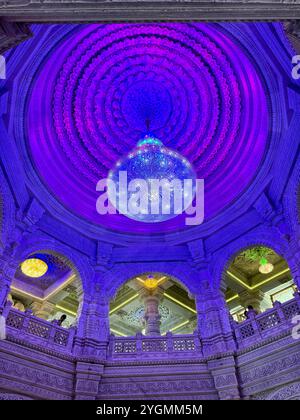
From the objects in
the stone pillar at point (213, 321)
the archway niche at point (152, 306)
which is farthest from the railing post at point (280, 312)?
the archway niche at point (152, 306)

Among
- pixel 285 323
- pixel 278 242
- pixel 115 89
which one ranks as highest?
pixel 115 89

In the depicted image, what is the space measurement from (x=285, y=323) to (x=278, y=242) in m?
2.24

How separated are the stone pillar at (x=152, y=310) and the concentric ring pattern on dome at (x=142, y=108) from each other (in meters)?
2.10

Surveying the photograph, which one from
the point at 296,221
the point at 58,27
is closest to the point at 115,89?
the point at 58,27

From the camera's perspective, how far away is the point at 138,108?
1149 cm

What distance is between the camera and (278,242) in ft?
32.0

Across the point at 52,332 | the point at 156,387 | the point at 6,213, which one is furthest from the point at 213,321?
the point at 6,213

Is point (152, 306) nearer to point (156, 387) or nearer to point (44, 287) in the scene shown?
point (156, 387)

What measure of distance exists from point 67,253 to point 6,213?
2112mm

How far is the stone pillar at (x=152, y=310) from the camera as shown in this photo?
35.0 ft

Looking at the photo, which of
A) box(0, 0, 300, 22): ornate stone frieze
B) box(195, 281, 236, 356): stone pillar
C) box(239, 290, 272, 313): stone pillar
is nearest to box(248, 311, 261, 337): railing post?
box(195, 281, 236, 356): stone pillar

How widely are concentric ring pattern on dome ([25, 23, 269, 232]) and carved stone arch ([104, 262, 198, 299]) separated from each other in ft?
4.11
